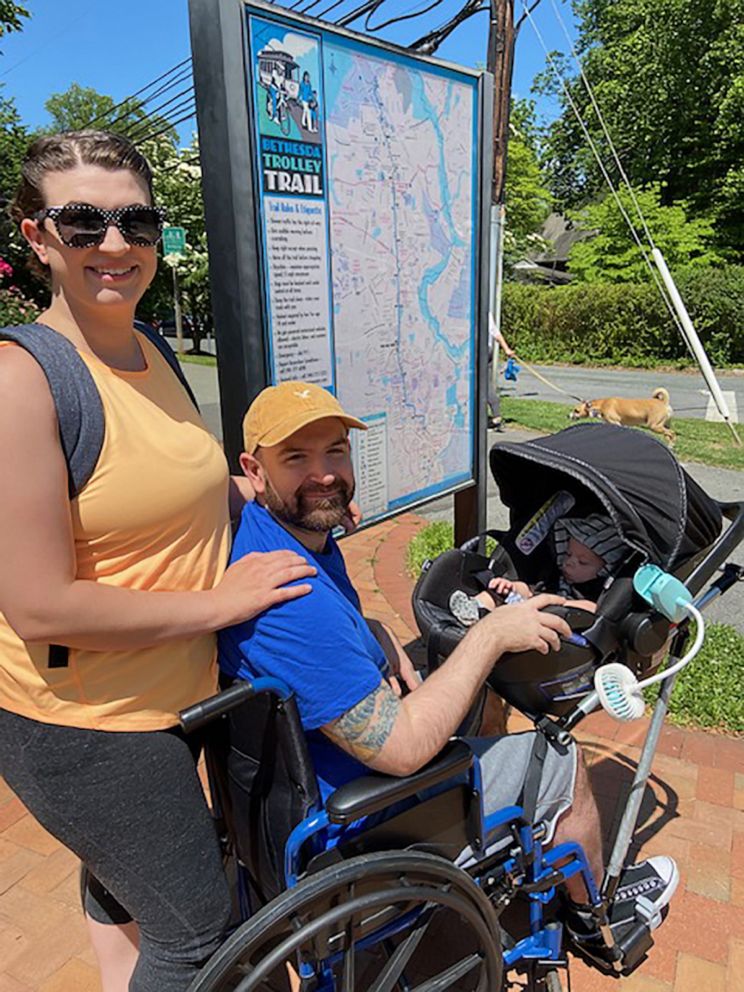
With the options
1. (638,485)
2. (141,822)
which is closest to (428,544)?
(638,485)

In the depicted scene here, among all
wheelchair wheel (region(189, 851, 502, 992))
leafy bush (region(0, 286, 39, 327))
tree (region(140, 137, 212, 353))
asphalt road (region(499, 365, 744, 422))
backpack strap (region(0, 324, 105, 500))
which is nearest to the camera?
backpack strap (region(0, 324, 105, 500))

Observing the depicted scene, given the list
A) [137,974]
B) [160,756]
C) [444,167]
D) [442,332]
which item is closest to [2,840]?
[137,974]

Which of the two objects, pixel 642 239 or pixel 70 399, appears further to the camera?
pixel 642 239

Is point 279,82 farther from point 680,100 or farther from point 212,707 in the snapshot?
point 680,100

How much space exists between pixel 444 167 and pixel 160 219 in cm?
170

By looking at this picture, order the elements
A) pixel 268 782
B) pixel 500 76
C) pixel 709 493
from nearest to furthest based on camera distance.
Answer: pixel 268 782 < pixel 709 493 < pixel 500 76

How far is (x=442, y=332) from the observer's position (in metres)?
2.96

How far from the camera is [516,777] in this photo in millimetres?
1762

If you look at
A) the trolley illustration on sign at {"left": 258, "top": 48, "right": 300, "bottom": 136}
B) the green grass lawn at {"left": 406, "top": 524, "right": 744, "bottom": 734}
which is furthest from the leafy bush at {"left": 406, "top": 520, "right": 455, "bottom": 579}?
the trolley illustration on sign at {"left": 258, "top": 48, "right": 300, "bottom": 136}

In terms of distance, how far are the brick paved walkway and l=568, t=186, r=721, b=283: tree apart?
20.4 m

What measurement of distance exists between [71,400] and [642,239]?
23.5 meters

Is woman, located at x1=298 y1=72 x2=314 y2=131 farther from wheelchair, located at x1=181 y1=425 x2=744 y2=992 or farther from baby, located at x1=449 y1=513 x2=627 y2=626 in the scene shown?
baby, located at x1=449 y1=513 x2=627 y2=626

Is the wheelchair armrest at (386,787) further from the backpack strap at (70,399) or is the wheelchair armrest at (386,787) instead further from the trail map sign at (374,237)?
the trail map sign at (374,237)

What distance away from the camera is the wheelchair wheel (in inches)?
50.8
